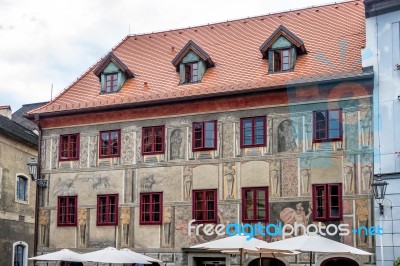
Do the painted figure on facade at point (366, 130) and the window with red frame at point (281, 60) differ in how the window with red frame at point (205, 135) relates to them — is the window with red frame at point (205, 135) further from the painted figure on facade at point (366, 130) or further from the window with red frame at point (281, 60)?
the painted figure on facade at point (366, 130)

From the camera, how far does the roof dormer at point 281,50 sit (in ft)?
88.9

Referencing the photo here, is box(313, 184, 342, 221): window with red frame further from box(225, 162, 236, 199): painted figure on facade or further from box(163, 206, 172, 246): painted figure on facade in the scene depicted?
box(163, 206, 172, 246): painted figure on facade

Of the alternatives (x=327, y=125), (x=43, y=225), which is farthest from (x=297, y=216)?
(x=43, y=225)

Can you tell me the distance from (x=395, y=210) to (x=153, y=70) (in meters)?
11.8

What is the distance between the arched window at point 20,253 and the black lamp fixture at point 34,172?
711 centimetres

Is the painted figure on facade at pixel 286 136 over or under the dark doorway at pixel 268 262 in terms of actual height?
over

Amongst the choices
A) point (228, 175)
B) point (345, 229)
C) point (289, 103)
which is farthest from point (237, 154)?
point (345, 229)

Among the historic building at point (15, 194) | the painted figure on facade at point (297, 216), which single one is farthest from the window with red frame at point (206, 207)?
the historic building at point (15, 194)

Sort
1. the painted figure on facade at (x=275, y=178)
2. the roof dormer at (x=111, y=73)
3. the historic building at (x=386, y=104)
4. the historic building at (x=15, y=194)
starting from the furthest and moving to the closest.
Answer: the historic building at (x=15, y=194) < the roof dormer at (x=111, y=73) < the painted figure on facade at (x=275, y=178) < the historic building at (x=386, y=104)

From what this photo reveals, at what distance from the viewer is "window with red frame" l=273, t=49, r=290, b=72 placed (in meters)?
27.3

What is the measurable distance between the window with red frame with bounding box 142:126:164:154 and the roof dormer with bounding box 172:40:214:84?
2144mm

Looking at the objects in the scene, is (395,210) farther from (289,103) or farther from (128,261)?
(128,261)

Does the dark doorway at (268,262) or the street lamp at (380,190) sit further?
the dark doorway at (268,262)

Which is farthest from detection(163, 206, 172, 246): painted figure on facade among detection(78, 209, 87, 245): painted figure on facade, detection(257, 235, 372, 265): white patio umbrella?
detection(257, 235, 372, 265): white patio umbrella
